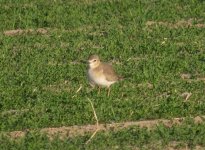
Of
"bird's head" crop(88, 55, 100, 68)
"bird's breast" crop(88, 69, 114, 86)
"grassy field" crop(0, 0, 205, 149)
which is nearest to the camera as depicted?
"grassy field" crop(0, 0, 205, 149)

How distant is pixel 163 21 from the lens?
1823 centimetres

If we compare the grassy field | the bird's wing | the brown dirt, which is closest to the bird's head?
the bird's wing

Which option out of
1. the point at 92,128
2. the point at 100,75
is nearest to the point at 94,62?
the point at 100,75

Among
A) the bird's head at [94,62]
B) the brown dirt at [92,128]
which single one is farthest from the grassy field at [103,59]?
the bird's head at [94,62]

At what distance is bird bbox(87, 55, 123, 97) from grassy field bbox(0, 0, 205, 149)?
0.17 m

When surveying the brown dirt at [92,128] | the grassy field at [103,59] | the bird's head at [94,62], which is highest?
the bird's head at [94,62]

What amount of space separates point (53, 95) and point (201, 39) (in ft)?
16.2

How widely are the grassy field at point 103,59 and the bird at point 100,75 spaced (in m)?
0.17

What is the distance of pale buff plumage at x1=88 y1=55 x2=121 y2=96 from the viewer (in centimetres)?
1267

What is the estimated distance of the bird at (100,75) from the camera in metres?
12.7

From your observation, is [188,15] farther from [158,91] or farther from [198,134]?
[198,134]

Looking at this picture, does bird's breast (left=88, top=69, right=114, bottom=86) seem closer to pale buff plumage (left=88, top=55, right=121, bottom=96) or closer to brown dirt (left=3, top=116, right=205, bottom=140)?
pale buff plumage (left=88, top=55, right=121, bottom=96)

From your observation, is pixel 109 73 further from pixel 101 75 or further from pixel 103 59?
pixel 103 59

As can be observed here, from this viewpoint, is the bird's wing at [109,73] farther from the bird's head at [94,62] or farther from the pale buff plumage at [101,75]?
the bird's head at [94,62]
